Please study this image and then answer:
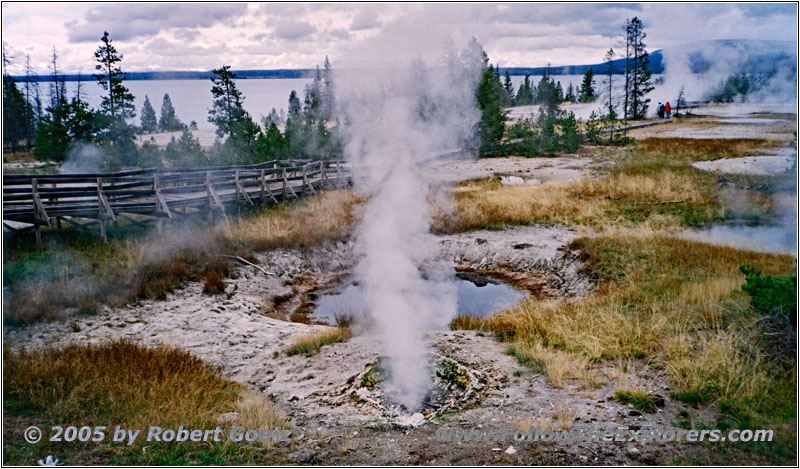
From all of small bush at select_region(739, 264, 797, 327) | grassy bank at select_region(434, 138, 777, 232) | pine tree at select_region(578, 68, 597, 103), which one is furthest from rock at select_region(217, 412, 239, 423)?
pine tree at select_region(578, 68, 597, 103)

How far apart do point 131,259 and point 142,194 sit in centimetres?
350

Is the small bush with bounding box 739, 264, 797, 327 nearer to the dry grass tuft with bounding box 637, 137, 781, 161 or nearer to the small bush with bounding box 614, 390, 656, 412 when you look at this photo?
the small bush with bounding box 614, 390, 656, 412

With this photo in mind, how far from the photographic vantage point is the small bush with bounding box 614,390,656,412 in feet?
22.2

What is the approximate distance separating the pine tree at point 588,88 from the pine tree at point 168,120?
49.0 metres

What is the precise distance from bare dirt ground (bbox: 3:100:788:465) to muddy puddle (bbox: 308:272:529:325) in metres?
0.72

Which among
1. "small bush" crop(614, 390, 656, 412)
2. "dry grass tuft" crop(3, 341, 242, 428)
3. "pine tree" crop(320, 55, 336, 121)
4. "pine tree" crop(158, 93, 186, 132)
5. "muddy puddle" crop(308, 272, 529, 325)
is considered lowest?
"muddy puddle" crop(308, 272, 529, 325)

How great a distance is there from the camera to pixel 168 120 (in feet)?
241

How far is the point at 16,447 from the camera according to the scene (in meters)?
5.86

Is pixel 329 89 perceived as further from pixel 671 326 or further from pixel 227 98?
pixel 227 98

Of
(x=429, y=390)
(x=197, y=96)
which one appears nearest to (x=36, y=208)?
(x=429, y=390)

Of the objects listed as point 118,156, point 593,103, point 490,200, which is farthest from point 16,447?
point 593,103

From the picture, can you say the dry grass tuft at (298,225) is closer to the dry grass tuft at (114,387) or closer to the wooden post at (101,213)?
the wooden post at (101,213)

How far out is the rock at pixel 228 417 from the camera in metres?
6.65

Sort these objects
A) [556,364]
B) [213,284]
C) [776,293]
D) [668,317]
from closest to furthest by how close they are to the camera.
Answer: [776,293]
[556,364]
[668,317]
[213,284]
